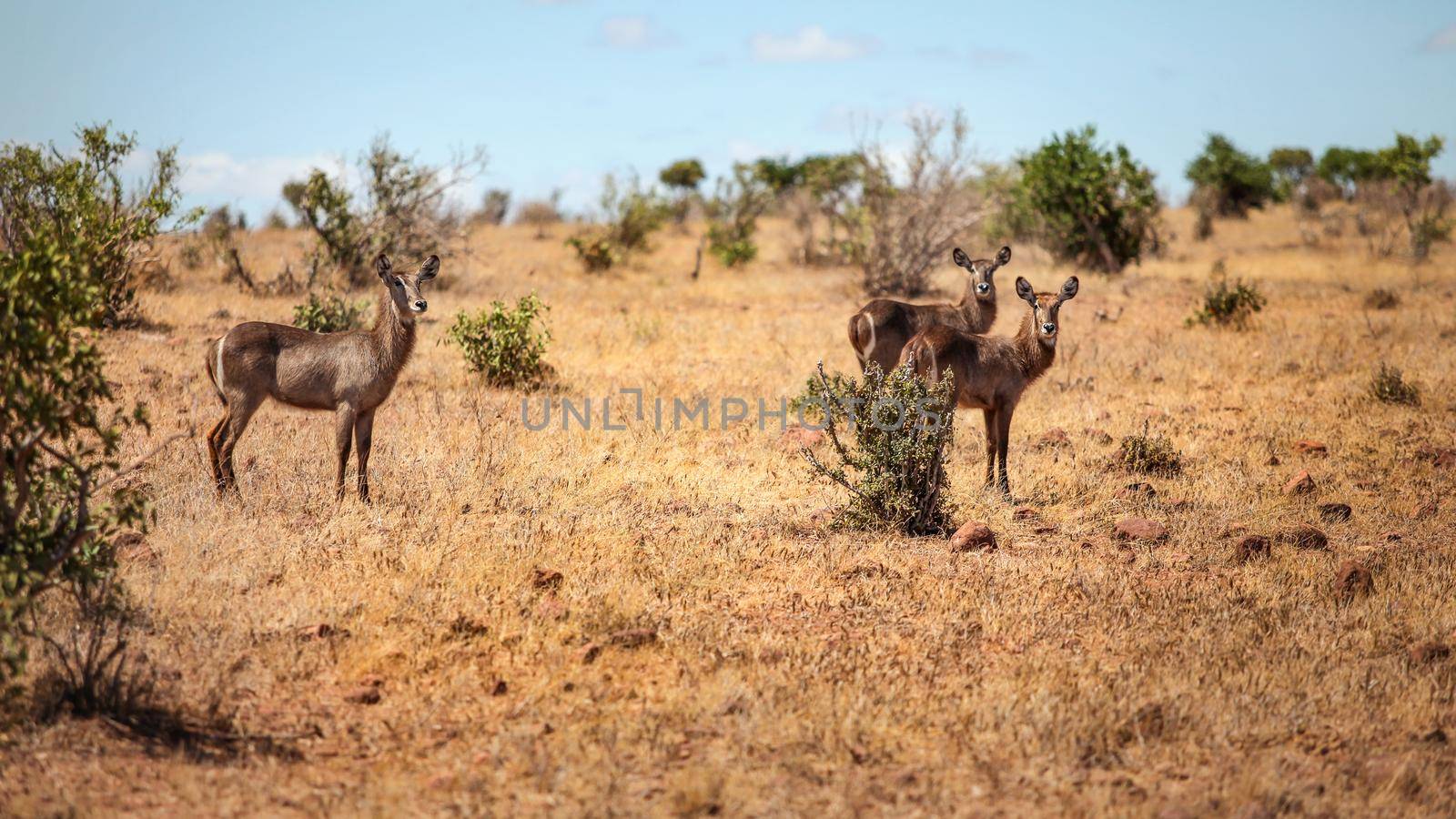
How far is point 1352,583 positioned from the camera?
6.91 meters

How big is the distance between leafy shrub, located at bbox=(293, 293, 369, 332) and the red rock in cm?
1084

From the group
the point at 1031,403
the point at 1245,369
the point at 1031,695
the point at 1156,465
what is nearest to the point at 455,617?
the point at 1031,695

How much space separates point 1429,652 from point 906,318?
6148mm

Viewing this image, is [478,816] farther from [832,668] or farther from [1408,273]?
[1408,273]

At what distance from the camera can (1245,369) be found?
13.6m

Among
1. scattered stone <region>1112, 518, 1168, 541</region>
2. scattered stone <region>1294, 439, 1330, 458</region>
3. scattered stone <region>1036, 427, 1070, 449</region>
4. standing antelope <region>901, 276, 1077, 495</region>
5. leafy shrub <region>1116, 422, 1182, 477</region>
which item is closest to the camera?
scattered stone <region>1112, 518, 1168, 541</region>

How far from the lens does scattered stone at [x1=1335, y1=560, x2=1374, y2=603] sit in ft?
22.5

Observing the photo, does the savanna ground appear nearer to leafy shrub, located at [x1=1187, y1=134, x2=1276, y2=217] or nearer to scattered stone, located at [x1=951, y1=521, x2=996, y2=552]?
→ scattered stone, located at [x1=951, y1=521, x2=996, y2=552]

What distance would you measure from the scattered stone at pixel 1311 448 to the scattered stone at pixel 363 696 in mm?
8386

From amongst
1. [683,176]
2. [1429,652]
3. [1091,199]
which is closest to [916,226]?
[1091,199]

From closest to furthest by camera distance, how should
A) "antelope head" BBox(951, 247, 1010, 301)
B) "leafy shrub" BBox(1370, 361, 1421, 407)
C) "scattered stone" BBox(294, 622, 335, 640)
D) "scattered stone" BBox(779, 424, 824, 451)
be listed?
"scattered stone" BBox(294, 622, 335, 640) < "scattered stone" BBox(779, 424, 824, 451) < "leafy shrub" BBox(1370, 361, 1421, 407) < "antelope head" BBox(951, 247, 1010, 301)

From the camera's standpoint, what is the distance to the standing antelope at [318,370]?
812cm

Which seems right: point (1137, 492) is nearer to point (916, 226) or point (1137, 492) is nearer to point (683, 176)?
point (916, 226)

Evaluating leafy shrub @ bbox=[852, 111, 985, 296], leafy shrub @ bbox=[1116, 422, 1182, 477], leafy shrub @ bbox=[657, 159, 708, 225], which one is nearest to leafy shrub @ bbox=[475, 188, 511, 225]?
leafy shrub @ bbox=[657, 159, 708, 225]
